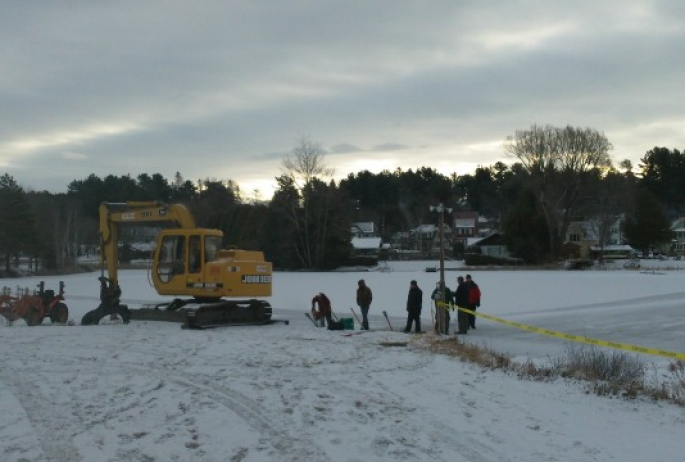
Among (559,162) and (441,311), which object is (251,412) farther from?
(559,162)

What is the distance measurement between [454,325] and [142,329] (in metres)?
9.99

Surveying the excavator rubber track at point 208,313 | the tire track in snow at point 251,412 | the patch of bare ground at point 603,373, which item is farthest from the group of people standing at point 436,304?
the tire track in snow at point 251,412

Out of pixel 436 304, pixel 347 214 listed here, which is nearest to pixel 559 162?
pixel 347 214

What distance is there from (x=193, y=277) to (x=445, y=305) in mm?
6485

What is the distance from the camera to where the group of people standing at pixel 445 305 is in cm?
1999

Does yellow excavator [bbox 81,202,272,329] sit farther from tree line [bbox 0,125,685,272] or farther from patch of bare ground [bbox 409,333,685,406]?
tree line [bbox 0,125,685,272]

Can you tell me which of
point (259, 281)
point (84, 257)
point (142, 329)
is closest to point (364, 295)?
point (259, 281)

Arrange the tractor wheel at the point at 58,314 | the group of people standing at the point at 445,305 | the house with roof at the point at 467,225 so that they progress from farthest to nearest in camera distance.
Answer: the house with roof at the point at 467,225 < the tractor wheel at the point at 58,314 < the group of people standing at the point at 445,305

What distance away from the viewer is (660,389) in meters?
10.6

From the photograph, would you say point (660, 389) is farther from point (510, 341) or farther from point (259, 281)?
point (259, 281)

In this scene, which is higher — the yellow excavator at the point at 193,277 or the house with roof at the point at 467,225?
the house with roof at the point at 467,225

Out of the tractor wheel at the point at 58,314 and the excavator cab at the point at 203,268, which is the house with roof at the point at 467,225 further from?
the excavator cab at the point at 203,268

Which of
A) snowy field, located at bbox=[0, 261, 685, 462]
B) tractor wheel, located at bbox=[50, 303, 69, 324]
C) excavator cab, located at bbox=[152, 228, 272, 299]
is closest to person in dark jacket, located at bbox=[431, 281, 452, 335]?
snowy field, located at bbox=[0, 261, 685, 462]

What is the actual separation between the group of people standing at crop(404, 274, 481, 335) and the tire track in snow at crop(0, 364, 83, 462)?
11615 mm
